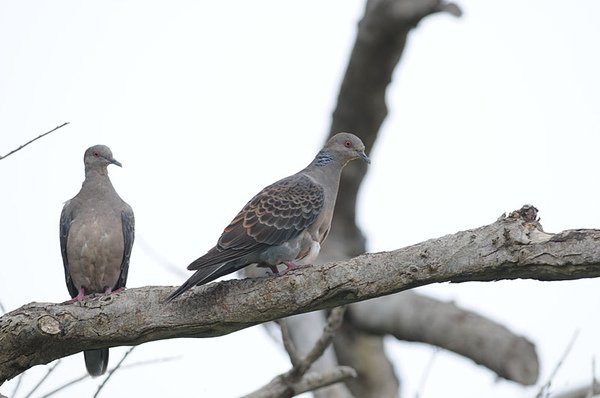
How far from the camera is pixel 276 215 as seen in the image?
5102 mm

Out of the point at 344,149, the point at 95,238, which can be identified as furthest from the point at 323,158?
the point at 95,238

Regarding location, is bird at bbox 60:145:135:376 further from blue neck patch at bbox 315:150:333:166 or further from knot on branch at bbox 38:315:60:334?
knot on branch at bbox 38:315:60:334

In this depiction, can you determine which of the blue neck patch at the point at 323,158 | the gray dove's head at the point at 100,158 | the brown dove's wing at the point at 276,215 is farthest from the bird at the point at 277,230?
the gray dove's head at the point at 100,158

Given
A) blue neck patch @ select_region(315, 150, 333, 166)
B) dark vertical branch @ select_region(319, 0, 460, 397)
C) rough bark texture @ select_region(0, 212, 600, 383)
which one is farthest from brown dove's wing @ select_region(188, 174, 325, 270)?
dark vertical branch @ select_region(319, 0, 460, 397)

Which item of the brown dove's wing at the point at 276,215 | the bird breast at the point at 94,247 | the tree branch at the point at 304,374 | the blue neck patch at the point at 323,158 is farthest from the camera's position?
the bird breast at the point at 94,247

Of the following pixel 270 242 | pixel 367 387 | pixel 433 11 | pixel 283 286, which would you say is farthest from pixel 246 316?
pixel 367 387

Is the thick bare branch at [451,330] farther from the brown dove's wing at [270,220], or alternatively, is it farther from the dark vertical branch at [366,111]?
the brown dove's wing at [270,220]

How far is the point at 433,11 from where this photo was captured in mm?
8281

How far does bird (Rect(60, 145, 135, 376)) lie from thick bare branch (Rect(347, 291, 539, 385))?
3.16 metres

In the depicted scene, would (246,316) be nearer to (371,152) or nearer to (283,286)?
(283,286)

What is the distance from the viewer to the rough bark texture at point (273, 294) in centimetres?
392

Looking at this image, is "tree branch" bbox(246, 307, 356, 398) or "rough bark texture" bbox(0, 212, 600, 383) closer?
"rough bark texture" bbox(0, 212, 600, 383)

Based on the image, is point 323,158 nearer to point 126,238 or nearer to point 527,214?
point 126,238

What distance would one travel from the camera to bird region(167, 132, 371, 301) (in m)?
4.71
